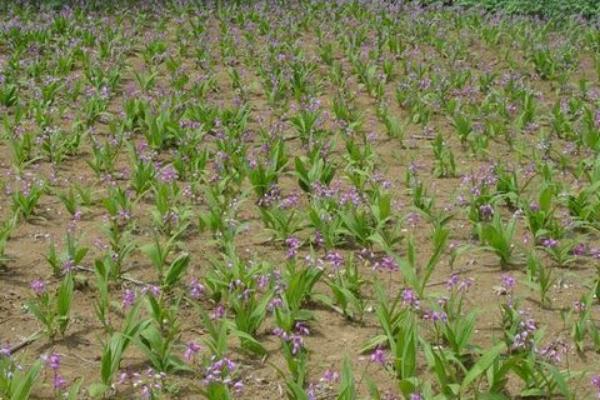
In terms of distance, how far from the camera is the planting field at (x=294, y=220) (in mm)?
3820

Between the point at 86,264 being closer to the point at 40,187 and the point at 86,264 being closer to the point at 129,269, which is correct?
the point at 129,269

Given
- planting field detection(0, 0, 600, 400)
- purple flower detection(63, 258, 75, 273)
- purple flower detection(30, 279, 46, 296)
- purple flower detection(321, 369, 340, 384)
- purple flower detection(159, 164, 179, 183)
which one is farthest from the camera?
purple flower detection(159, 164, 179, 183)

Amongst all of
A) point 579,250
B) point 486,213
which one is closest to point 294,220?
point 486,213

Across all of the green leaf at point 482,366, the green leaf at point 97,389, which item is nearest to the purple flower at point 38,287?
the green leaf at point 97,389

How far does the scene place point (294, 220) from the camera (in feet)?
18.2

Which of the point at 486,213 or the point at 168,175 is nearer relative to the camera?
the point at 486,213

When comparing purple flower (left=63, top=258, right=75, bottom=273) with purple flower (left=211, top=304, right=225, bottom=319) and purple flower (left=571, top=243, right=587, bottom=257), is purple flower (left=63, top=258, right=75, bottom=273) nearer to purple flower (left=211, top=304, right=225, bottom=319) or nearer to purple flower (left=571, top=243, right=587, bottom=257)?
purple flower (left=211, top=304, right=225, bottom=319)

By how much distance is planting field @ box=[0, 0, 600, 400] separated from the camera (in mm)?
3820

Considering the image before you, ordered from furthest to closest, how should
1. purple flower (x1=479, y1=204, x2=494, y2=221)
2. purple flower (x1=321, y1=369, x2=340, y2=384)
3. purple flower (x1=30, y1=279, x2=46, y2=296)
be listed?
purple flower (x1=479, y1=204, x2=494, y2=221) < purple flower (x1=30, y1=279, x2=46, y2=296) < purple flower (x1=321, y1=369, x2=340, y2=384)

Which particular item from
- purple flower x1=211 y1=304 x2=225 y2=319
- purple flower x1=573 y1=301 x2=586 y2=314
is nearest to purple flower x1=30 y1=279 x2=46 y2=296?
purple flower x1=211 y1=304 x2=225 y2=319

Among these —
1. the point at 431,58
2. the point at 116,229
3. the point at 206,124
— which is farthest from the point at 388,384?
the point at 431,58

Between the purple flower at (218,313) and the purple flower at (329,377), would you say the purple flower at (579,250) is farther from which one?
the purple flower at (218,313)

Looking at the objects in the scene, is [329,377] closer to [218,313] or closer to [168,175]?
[218,313]

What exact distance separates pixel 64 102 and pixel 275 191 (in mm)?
3352
